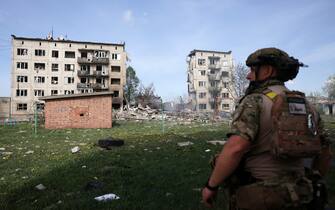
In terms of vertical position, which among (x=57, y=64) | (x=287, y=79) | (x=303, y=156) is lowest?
(x=303, y=156)

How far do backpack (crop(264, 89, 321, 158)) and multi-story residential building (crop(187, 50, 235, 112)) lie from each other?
75.0 metres

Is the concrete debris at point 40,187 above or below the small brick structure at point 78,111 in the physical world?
below

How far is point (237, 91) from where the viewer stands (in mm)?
63938

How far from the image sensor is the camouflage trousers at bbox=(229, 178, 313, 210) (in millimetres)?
2318

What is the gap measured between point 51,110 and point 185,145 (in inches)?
649

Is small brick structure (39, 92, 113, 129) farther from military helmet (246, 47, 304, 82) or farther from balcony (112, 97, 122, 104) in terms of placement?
balcony (112, 97, 122, 104)

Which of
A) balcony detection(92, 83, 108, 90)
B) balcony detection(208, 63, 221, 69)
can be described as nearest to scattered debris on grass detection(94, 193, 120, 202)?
balcony detection(92, 83, 108, 90)

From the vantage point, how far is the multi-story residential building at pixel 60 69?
60250 millimetres

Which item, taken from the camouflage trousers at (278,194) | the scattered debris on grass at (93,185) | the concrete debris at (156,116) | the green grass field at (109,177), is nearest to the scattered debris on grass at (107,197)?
the green grass field at (109,177)

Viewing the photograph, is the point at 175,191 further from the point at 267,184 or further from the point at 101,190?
the point at 267,184

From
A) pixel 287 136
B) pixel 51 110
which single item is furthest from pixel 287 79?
pixel 51 110

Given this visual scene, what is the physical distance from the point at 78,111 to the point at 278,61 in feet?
79.3

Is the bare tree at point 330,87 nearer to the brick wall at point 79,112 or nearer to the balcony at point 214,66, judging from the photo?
the balcony at point 214,66

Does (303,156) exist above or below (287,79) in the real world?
below
